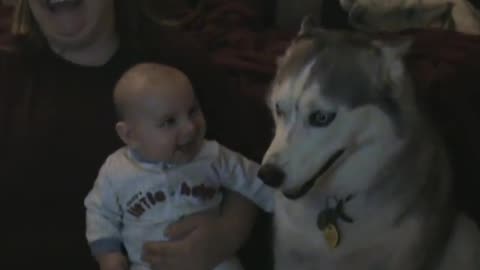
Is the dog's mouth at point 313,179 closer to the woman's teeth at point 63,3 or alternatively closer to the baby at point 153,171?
the baby at point 153,171

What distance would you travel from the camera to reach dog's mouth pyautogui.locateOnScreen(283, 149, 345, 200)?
1269 millimetres

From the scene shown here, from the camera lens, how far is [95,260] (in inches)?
60.1

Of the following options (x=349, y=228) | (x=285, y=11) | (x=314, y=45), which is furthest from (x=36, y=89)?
(x=285, y=11)

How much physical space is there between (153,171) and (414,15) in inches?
55.0

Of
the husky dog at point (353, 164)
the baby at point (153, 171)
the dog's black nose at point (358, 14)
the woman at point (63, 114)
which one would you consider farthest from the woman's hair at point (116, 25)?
the dog's black nose at point (358, 14)

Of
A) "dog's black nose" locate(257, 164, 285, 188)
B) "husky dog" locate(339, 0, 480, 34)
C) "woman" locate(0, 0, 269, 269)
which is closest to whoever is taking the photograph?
"dog's black nose" locate(257, 164, 285, 188)

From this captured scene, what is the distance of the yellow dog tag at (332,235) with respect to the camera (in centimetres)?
140

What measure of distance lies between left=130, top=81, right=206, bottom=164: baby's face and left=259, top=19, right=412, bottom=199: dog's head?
0.16m

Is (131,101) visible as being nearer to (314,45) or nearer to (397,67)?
(314,45)

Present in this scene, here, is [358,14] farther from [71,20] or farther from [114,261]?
[114,261]

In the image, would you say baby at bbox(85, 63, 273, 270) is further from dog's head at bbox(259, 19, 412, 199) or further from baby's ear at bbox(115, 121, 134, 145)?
dog's head at bbox(259, 19, 412, 199)

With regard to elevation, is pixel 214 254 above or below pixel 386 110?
below

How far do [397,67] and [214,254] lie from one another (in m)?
0.50

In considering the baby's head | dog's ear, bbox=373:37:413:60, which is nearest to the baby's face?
the baby's head
